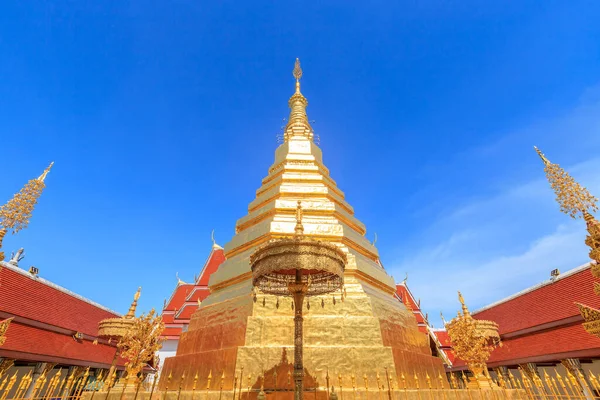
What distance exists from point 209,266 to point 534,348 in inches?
704

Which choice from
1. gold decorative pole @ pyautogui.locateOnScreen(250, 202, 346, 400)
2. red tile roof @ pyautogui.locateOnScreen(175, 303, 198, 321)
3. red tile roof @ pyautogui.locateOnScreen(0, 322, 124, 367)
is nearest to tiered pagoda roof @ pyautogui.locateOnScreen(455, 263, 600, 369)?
gold decorative pole @ pyautogui.locateOnScreen(250, 202, 346, 400)

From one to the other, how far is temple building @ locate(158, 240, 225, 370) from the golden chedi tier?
24.0 feet

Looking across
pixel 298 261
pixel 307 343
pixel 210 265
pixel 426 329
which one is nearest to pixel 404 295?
pixel 426 329

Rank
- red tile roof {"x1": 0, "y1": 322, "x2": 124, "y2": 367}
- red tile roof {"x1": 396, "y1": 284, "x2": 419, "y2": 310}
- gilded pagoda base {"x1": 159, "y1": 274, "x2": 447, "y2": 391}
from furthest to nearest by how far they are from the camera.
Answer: red tile roof {"x1": 396, "y1": 284, "x2": 419, "y2": 310} < red tile roof {"x1": 0, "y1": 322, "x2": 124, "y2": 367} < gilded pagoda base {"x1": 159, "y1": 274, "x2": 447, "y2": 391}

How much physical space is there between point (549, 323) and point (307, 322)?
1198cm

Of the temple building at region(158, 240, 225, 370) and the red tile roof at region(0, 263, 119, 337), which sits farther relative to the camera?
the temple building at region(158, 240, 225, 370)

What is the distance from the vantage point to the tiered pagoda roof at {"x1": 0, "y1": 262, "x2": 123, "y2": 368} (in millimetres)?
12383

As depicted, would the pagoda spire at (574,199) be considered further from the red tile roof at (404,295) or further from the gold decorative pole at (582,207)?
the red tile roof at (404,295)

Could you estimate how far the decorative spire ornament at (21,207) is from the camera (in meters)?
8.45

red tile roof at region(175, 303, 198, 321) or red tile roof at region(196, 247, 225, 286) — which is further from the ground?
red tile roof at region(196, 247, 225, 286)

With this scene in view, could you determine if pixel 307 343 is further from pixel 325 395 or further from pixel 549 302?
pixel 549 302

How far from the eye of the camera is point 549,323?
13797 millimetres

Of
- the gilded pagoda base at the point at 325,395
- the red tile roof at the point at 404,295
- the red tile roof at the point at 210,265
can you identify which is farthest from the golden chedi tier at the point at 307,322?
the red tile roof at the point at 404,295

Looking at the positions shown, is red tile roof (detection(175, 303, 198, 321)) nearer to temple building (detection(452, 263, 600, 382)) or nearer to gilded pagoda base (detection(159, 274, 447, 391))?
gilded pagoda base (detection(159, 274, 447, 391))
